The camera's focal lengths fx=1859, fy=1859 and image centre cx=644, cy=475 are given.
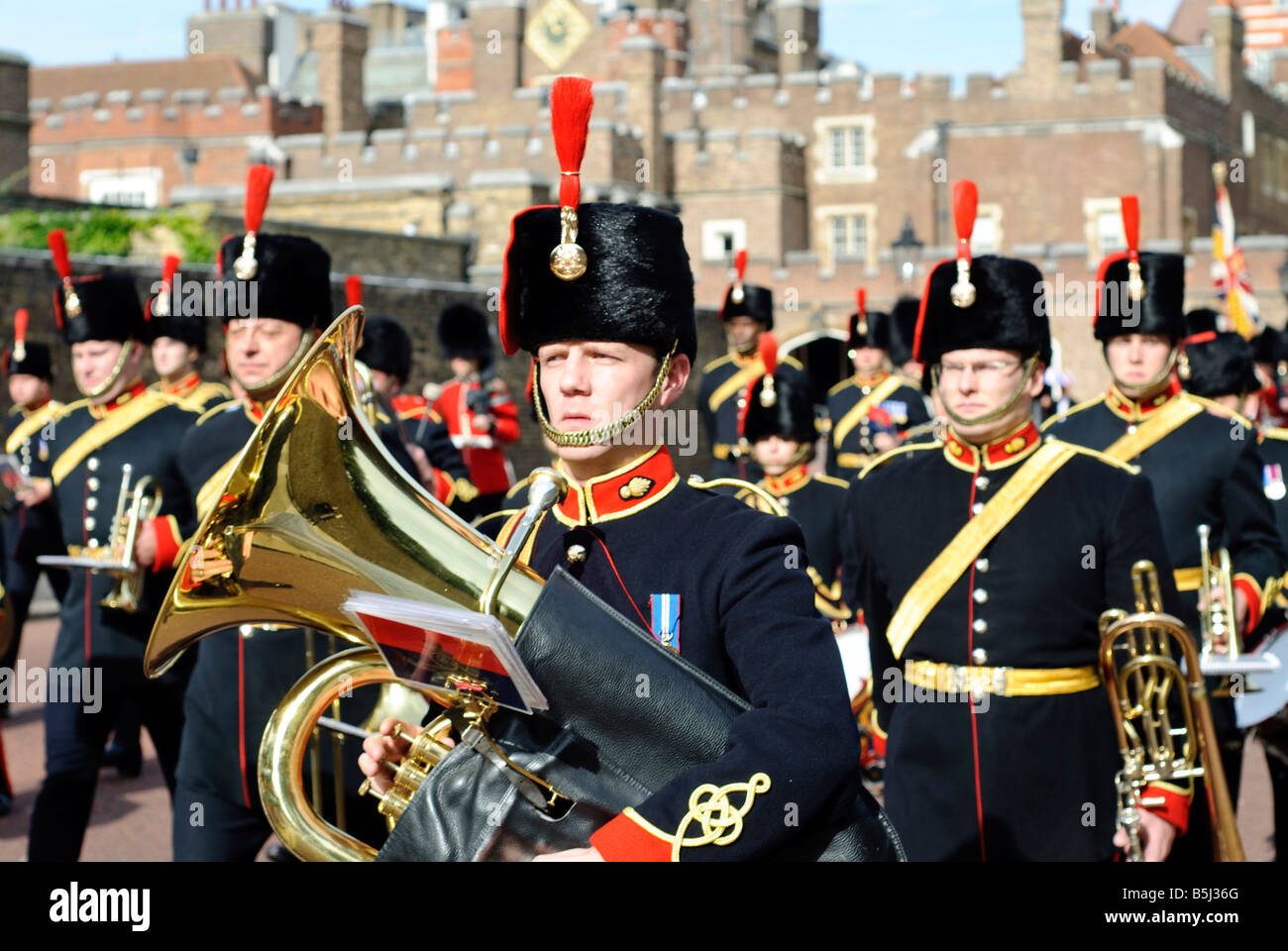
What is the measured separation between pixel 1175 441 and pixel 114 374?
371 cm

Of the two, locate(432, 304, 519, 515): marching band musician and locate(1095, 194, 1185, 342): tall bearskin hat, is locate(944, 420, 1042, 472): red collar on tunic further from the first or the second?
locate(432, 304, 519, 515): marching band musician

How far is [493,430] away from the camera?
12.2 metres

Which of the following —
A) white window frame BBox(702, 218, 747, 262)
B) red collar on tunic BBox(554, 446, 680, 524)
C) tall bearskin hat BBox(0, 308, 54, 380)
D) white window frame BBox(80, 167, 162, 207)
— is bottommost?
tall bearskin hat BBox(0, 308, 54, 380)

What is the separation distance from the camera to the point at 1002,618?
15.2 feet

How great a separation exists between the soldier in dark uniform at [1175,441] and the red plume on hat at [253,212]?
2650 mm

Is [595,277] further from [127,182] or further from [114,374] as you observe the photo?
[127,182]

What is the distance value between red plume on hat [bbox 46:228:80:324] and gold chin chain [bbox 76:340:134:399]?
→ 0.70 ft

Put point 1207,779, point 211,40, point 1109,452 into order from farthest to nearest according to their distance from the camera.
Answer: point 211,40
point 1109,452
point 1207,779

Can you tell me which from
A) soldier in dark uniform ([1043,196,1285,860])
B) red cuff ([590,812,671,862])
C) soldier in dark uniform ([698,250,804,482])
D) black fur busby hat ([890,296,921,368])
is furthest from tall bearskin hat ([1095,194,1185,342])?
black fur busby hat ([890,296,921,368])

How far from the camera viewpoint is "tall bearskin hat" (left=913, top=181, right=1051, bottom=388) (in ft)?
16.0

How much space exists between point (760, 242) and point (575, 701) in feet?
144

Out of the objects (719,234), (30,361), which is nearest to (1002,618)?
(30,361)
